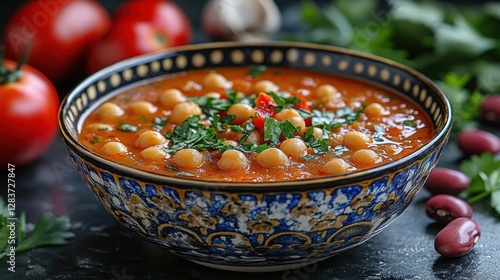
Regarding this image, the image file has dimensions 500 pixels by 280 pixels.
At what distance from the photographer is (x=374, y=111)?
3113 mm

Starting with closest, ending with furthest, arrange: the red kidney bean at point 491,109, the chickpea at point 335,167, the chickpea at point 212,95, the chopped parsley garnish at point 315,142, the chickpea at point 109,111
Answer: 1. the chickpea at point 335,167
2. the chopped parsley garnish at point 315,142
3. the chickpea at point 109,111
4. the chickpea at point 212,95
5. the red kidney bean at point 491,109

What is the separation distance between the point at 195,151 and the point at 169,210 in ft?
1.05

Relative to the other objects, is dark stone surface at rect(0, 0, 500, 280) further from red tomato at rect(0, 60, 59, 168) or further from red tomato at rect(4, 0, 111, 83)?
red tomato at rect(4, 0, 111, 83)

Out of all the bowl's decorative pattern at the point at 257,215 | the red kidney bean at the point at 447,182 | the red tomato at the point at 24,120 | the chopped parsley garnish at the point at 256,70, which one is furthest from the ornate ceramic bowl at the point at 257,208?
the chopped parsley garnish at the point at 256,70

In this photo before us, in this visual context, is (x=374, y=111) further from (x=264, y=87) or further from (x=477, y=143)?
(x=477, y=143)

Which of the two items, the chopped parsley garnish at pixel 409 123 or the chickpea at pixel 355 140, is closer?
the chickpea at pixel 355 140

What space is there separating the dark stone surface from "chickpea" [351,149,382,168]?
428 millimetres

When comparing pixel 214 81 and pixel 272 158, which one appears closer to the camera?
pixel 272 158

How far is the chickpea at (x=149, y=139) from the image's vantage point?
2.80 metres

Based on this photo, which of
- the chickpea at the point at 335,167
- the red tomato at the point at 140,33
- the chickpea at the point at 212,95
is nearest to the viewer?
the chickpea at the point at 335,167

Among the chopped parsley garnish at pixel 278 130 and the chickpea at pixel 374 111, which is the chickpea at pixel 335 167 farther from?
the chickpea at pixel 374 111

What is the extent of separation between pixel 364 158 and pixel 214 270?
690mm

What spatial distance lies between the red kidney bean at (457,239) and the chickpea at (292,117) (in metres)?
0.67

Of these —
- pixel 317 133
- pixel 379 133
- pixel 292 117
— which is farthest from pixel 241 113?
pixel 379 133
